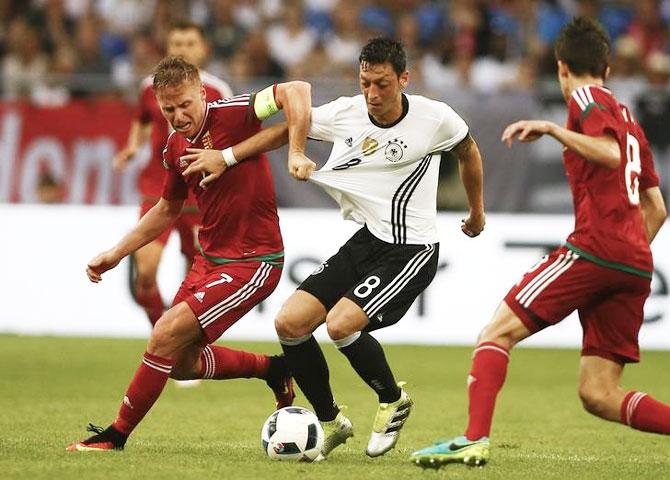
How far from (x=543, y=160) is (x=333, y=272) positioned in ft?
21.8

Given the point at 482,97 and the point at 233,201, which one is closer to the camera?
the point at 233,201

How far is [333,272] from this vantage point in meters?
6.91

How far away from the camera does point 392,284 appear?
22.3 ft

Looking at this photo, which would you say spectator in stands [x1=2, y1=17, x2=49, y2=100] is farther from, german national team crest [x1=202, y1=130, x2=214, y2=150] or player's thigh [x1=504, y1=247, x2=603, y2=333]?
player's thigh [x1=504, y1=247, x2=603, y2=333]

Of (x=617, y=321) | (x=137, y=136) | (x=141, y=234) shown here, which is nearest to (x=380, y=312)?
(x=617, y=321)

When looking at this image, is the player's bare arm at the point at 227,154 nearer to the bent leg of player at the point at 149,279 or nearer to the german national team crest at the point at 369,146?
the german national team crest at the point at 369,146

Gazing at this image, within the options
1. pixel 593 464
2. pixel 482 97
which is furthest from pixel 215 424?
pixel 482 97

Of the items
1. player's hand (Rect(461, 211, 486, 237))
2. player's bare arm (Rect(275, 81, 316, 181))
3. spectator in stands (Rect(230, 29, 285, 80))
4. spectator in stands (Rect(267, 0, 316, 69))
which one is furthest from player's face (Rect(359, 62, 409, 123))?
spectator in stands (Rect(267, 0, 316, 69))

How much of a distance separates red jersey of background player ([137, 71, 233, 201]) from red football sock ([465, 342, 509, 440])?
14.1 feet

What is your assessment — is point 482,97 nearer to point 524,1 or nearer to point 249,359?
point 524,1

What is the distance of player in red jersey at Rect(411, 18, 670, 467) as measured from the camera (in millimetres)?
5867

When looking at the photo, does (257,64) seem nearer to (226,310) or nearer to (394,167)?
(394,167)

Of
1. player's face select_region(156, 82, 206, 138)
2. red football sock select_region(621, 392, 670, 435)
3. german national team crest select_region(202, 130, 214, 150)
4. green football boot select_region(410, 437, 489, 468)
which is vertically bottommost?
green football boot select_region(410, 437, 489, 468)

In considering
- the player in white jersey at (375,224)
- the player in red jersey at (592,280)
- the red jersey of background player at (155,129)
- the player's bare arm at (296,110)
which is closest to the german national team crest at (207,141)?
the player in white jersey at (375,224)
